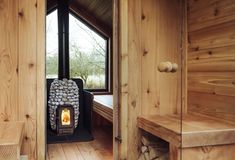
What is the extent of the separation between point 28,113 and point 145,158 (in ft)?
3.68

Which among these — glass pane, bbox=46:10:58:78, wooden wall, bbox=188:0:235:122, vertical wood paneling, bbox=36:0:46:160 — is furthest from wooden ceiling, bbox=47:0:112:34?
vertical wood paneling, bbox=36:0:46:160

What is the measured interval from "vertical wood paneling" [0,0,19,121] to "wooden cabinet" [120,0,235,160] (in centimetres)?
92

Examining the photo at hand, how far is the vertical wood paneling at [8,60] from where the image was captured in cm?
238

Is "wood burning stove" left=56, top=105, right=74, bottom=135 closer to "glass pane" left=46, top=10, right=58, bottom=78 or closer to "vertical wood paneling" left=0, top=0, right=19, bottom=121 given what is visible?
"glass pane" left=46, top=10, right=58, bottom=78

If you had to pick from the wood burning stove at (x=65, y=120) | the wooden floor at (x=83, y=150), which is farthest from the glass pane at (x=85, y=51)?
the wooden floor at (x=83, y=150)

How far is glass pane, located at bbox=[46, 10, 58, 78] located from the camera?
569cm

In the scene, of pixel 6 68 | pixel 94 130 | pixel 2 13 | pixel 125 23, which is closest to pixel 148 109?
pixel 125 23

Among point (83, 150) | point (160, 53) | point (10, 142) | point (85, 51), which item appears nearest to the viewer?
point (10, 142)

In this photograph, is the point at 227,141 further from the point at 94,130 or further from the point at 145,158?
the point at 94,130

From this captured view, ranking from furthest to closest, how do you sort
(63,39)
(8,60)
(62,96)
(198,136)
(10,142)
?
1. (63,39)
2. (62,96)
3. (8,60)
4. (198,136)
5. (10,142)

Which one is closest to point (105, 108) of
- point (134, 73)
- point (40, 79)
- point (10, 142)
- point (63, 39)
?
point (134, 73)

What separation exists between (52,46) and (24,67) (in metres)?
3.39

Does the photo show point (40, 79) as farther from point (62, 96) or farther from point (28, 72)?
point (62, 96)

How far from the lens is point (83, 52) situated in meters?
5.87
